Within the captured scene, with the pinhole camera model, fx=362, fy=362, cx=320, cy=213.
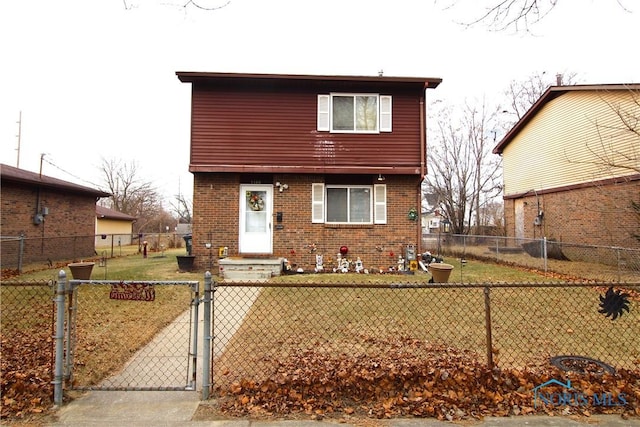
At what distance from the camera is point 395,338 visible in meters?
5.07

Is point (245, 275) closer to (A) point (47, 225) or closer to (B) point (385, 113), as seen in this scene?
(B) point (385, 113)

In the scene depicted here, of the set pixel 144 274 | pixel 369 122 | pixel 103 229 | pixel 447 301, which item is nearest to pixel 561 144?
pixel 369 122

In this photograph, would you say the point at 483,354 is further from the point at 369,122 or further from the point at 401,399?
the point at 369,122

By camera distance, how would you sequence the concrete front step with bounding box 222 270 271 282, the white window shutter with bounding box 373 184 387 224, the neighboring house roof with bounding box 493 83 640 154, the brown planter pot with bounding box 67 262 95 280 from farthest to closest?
the neighboring house roof with bounding box 493 83 640 154 → the white window shutter with bounding box 373 184 387 224 → the concrete front step with bounding box 222 270 271 282 → the brown planter pot with bounding box 67 262 95 280

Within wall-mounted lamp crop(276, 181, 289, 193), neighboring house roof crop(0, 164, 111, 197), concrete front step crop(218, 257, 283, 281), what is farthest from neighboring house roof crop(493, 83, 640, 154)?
neighboring house roof crop(0, 164, 111, 197)

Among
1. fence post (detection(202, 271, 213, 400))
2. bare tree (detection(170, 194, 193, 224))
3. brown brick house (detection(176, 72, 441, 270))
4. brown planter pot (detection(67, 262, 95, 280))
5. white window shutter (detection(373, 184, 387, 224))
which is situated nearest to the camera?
fence post (detection(202, 271, 213, 400))

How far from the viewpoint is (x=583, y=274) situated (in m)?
11.3

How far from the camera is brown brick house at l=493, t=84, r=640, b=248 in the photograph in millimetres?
12992

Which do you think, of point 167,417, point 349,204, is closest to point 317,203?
point 349,204

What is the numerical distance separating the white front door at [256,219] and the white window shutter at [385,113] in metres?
4.21

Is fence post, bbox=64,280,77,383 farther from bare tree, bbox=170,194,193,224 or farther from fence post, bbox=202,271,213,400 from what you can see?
bare tree, bbox=170,194,193,224

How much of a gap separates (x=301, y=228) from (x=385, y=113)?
4693 millimetres

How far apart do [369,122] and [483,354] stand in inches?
350

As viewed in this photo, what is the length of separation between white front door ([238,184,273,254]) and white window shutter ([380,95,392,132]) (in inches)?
166
